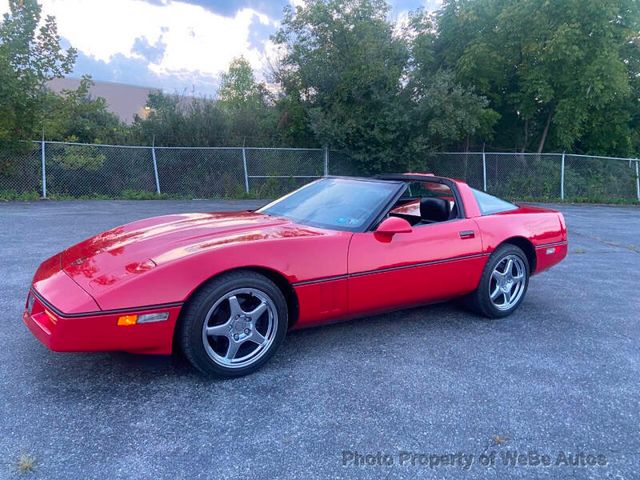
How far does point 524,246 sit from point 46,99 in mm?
12110

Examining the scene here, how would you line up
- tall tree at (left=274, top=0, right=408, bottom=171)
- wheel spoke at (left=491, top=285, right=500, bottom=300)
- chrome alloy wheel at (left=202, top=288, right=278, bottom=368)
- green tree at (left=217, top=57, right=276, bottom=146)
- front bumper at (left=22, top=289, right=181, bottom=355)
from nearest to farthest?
front bumper at (left=22, top=289, right=181, bottom=355) → chrome alloy wheel at (left=202, top=288, right=278, bottom=368) → wheel spoke at (left=491, top=285, right=500, bottom=300) → tall tree at (left=274, top=0, right=408, bottom=171) → green tree at (left=217, top=57, right=276, bottom=146)

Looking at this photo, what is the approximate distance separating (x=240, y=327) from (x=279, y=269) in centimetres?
43

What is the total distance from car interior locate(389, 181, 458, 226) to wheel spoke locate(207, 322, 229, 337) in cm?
189

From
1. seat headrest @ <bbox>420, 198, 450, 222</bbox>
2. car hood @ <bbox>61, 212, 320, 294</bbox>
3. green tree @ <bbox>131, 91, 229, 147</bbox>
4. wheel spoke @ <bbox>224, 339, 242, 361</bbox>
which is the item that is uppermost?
green tree @ <bbox>131, 91, 229, 147</bbox>

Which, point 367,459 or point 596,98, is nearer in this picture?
point 367,459

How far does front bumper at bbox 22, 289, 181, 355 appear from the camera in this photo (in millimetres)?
2508

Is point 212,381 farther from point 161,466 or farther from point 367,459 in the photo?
point 367,459

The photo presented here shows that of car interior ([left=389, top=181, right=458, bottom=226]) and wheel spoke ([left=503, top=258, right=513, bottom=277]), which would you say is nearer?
car interior ([left=389, top=181, right=458, bottom=226])

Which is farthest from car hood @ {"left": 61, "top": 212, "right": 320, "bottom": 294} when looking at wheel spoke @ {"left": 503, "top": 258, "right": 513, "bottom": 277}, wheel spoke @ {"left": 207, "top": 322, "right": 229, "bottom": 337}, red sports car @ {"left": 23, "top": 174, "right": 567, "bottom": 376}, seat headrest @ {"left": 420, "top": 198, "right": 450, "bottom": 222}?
wheel spoke @ {"left": 503, "top": 258, "right": 513, "bottom": 277}

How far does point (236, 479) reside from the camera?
2059 mm

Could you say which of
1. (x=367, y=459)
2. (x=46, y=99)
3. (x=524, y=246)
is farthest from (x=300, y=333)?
(x=46, y=99)

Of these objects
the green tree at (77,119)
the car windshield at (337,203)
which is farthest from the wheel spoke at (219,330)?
the green tree at (77,119)

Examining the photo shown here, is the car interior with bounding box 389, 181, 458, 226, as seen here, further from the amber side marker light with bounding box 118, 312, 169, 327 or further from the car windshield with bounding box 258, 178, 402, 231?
the amber side marker light with bounding box 118, 312, 169, 327

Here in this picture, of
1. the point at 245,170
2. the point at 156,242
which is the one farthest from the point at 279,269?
the point at 245,170
